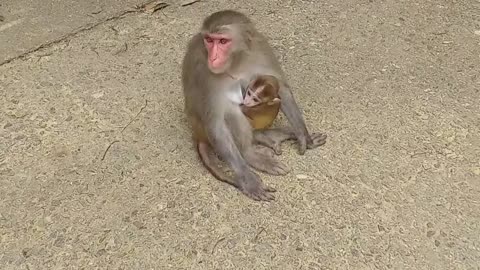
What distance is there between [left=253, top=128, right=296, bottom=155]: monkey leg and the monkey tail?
187 mm

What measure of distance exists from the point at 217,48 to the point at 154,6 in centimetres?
125

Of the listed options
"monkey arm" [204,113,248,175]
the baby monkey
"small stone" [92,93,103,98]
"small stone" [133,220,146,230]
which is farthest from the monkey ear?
"small stone" [92,93,103,98]

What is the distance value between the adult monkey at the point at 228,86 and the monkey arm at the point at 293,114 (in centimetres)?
9

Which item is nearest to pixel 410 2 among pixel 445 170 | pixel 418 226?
pixel 445 170

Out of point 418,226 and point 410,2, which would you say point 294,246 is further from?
point 410,2

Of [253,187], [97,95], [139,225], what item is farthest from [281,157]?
[97,95]

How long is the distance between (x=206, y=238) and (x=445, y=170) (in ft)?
2.85

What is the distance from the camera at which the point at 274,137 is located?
3084 mm

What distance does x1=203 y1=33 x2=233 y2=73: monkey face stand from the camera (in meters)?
2.80

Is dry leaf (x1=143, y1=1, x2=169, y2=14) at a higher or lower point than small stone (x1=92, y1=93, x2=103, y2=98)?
lower

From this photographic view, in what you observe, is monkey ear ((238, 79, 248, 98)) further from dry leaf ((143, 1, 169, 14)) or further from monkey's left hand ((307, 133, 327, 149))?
dry leaf ((143, 1, 169, 14))

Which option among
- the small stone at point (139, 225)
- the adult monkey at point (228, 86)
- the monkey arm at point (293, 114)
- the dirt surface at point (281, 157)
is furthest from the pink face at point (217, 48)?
the small stone at point (139, 225)

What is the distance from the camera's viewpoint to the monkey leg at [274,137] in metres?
A: 3.05

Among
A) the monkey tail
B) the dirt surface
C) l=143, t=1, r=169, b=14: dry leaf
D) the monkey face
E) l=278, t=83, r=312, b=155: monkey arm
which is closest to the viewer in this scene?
the dirt surface
